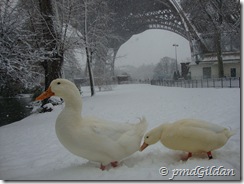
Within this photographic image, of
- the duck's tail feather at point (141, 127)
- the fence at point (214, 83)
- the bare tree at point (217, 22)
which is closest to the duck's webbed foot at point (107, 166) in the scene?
the duck's tail feather at point (141, 127)

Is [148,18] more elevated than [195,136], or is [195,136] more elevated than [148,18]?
[148,18]

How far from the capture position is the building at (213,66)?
2.82 feet

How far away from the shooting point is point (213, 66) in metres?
0.90

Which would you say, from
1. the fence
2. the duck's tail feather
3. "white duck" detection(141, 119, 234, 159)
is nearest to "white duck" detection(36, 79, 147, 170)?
the duck's tail feather

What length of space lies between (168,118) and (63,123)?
0.38 metres

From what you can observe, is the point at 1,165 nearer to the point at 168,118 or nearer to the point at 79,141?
the point at 79,141

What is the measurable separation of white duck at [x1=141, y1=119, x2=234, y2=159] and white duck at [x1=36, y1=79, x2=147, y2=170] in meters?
0.11

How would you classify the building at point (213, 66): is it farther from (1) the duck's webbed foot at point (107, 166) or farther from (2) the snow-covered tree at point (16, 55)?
(2) the snow-covered tree at point (16, 55)

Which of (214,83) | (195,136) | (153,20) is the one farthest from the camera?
(153,20)

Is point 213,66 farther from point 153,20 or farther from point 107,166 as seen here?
point 107,166

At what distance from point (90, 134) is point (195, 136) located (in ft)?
1.10

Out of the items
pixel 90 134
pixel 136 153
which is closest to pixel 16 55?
pixel 90 134

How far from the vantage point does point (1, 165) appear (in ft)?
3.16

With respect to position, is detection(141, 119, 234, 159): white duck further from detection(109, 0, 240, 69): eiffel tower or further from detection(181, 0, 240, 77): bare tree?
detection(109, 0, 240, 69): eiffel tower
